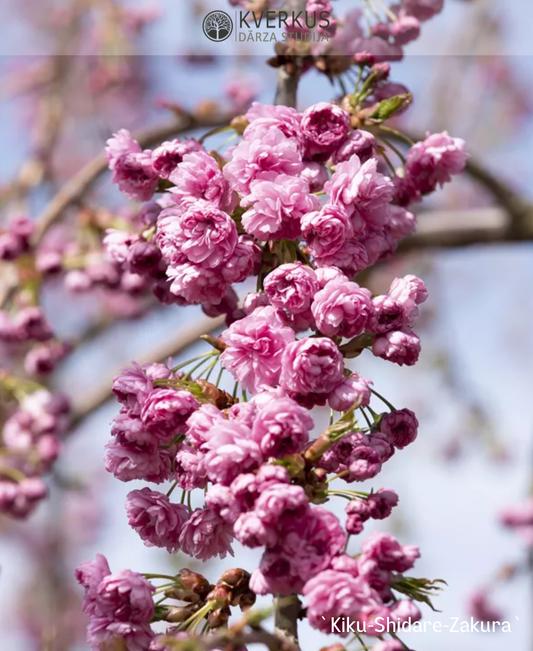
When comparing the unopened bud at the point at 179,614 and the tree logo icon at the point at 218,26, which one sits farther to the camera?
the tree logo icon at the point at 218,26

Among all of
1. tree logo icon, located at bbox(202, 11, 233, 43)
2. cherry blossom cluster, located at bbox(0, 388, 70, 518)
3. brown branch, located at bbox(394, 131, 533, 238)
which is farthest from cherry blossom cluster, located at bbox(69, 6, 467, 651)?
brown branch, located at bbox(394, 131, 533, 238)

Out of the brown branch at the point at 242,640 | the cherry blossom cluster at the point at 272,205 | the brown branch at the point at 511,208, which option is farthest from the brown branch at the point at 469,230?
the brown branch at the point at 242,640

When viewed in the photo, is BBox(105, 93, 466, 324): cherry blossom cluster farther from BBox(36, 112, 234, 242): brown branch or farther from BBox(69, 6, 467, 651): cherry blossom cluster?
BBox(36, 112, 234, 242): brown branch

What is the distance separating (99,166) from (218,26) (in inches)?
A: 49.3

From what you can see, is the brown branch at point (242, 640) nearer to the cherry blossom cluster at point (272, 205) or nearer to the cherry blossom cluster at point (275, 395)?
the cherry blossom cluster at point (275, 395)

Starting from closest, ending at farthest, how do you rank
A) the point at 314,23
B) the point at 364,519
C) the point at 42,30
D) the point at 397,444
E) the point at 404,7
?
the point at 364,519
the point at 397,444
the point at 314,23
the point at 404,7
the point at 42,30

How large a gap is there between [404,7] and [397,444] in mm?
1410

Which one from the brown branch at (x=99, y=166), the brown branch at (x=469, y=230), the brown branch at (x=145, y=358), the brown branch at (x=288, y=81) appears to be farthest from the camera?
the brown branch at (x=469, y=230)

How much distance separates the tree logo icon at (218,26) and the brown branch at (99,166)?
2.22 feet

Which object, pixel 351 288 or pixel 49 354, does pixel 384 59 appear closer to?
pixel 351 288

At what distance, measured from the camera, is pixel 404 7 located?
2.34 m

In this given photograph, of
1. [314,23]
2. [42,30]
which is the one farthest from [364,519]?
[42,30]

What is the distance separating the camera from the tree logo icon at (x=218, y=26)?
2514mm

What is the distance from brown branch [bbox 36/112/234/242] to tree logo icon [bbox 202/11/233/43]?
68cm
